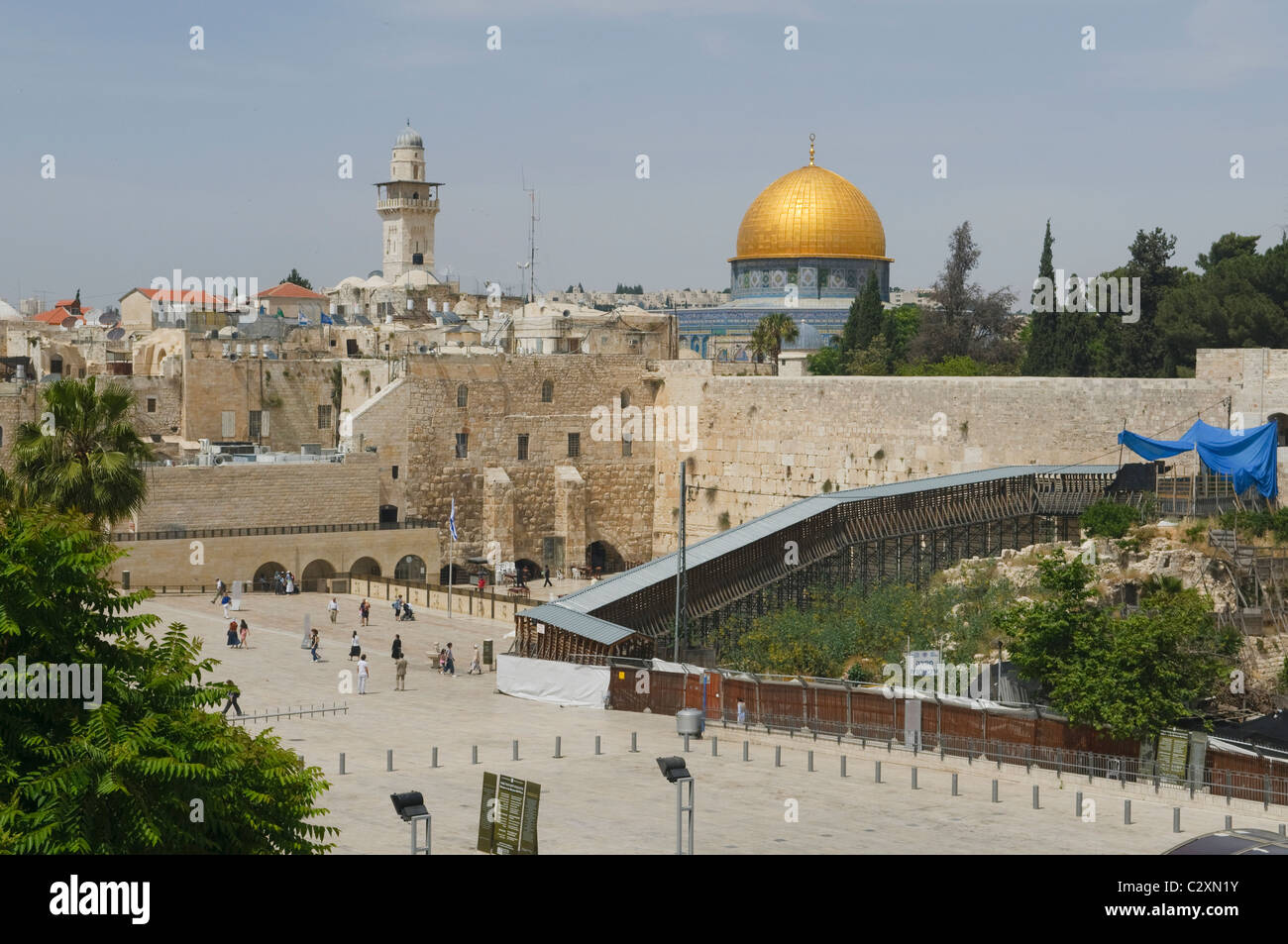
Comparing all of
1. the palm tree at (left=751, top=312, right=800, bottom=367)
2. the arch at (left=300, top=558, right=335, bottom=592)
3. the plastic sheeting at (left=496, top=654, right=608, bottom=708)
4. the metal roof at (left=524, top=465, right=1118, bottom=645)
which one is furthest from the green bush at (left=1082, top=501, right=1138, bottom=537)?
the palm tree at (left=751, top=312, right=800, bottom=367)

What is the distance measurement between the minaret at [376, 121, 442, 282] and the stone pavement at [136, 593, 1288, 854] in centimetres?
3757

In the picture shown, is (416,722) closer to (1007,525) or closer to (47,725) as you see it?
(47,725)

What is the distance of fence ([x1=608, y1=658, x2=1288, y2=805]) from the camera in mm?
18281

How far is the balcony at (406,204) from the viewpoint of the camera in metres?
59.1

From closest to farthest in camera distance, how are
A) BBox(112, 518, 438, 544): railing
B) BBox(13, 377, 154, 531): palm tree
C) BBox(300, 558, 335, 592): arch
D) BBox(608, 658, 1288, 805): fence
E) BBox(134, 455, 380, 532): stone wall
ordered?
1. BBox(608, 658, 1288, 805): fence
2. BBox(13, 377, 154, 531): palm tree
3. BBox(112, 518, 438, 544): railing
4. BBox(134, 455, 380, 532): stone wall
5. BBox(300, 558, 335, 592): arch

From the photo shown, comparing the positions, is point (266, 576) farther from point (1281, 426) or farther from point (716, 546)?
point (1281, 426)

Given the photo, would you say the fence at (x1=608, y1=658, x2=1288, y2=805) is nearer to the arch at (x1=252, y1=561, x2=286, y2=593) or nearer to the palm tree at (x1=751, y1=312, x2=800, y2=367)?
the arch at (x1=252, y1=561, x2=286, y2=593)

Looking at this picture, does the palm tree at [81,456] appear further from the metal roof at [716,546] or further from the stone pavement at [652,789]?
the metal roof at [716,546]

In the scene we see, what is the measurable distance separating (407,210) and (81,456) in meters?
37.7

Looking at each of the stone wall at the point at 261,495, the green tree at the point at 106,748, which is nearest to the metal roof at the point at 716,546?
the stone wall at the point at 261,495

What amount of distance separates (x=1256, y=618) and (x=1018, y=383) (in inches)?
366

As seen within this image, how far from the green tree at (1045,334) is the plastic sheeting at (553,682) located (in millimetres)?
21662

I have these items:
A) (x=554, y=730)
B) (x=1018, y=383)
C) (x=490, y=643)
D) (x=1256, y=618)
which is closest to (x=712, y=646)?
(x=490, y=643)

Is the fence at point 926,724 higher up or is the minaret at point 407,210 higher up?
the minaret at point 407,210
